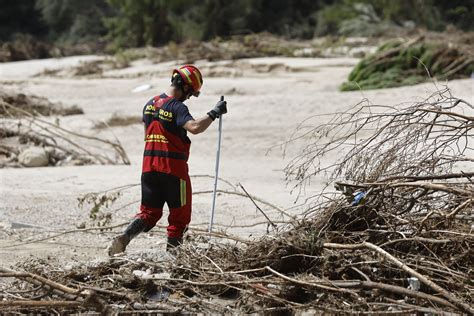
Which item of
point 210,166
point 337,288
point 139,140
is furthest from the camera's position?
point 139,140

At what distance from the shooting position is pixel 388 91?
57.3 feet

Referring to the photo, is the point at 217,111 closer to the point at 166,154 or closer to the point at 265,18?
A: the point at 166,154

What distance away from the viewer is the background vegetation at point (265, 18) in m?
34.6

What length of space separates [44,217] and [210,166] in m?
3.70

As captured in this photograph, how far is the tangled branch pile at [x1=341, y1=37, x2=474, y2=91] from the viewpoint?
18500 millimetres

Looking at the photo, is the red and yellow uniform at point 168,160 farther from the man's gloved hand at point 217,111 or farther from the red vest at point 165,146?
the man's gloved hand at point 217,111

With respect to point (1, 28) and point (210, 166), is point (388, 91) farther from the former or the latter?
point (1, 28)

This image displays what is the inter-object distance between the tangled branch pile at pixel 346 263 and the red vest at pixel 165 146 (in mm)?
687

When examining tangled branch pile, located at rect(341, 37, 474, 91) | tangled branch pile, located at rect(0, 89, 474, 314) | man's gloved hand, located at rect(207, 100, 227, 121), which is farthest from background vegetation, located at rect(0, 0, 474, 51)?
tangled branch pile, located at rect(0, 89, 474, 314)

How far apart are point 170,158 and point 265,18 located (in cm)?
3501

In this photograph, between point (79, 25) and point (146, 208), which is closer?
point (146, 208)

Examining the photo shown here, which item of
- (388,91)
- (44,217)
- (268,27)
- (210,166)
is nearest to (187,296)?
(44,217)

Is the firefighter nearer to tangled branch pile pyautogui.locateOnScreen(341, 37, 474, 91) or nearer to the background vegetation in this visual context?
tangled branch pile pyautogui.locateOnScreen(341, 37, 474, 91)

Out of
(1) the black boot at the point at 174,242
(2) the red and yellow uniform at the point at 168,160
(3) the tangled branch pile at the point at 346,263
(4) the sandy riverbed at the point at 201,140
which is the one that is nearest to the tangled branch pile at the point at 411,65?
(4) the sandy riverbed at the point at 201,140
